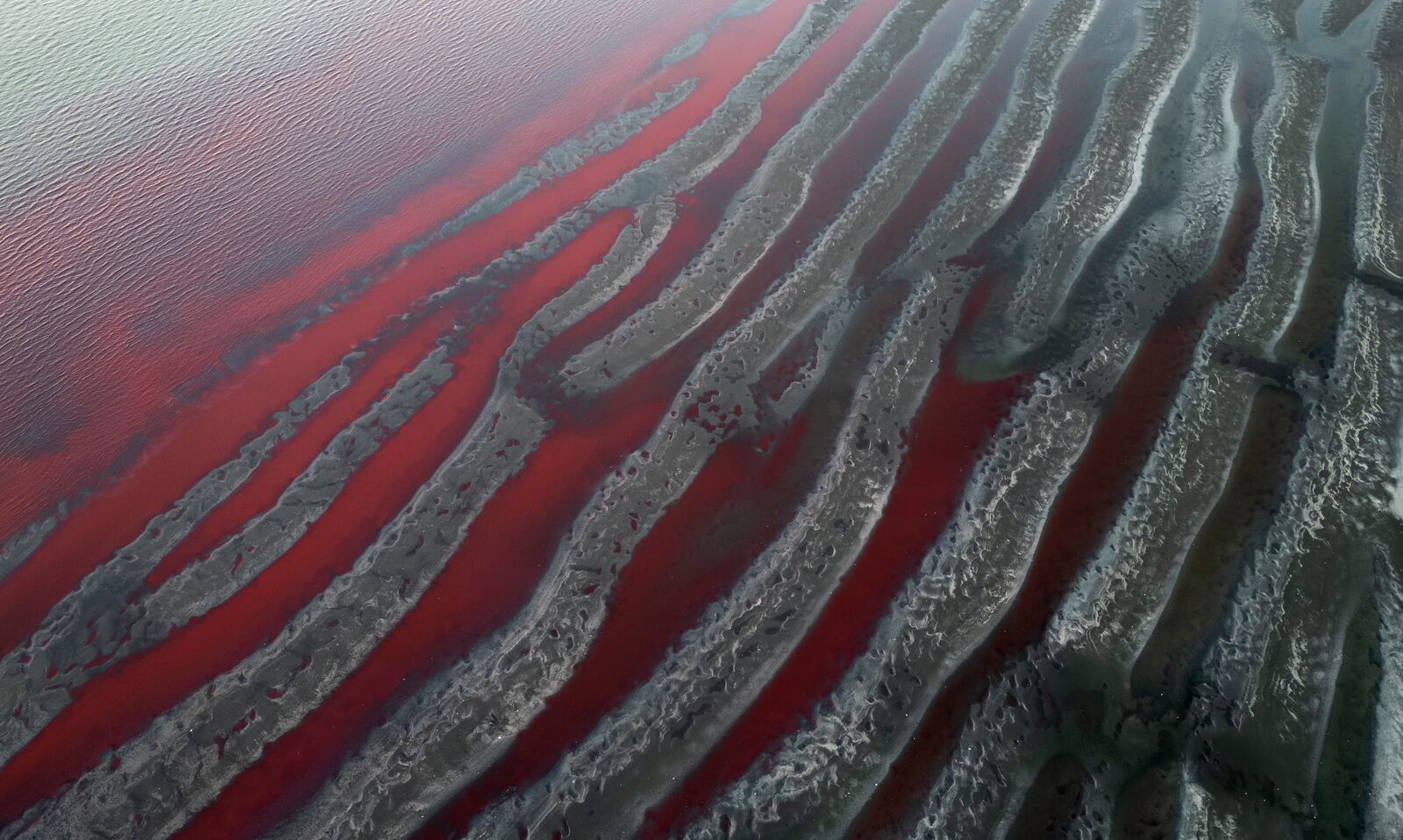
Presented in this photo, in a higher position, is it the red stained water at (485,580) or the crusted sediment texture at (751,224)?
the crusted sediment texture at (751,224)

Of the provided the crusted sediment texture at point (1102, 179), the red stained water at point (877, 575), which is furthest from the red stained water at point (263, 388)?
the red stained water at point (877, 575)

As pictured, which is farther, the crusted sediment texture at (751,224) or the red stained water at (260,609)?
the crusted sediment texture at (751,224)

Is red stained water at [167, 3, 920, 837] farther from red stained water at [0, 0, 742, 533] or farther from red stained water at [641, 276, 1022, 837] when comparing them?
red stained water at [0, 0, 742, 533]

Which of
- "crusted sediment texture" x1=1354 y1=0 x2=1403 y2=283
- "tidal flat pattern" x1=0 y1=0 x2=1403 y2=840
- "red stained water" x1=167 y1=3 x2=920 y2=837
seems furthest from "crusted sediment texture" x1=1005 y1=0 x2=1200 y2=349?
"red stained water" x1=167 y1=3 x2=920 y2=837

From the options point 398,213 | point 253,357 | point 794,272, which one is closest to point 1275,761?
point 794,272

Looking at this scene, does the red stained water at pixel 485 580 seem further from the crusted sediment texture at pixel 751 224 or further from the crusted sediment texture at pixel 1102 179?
the crusted sediment texture at pixel 1102 179

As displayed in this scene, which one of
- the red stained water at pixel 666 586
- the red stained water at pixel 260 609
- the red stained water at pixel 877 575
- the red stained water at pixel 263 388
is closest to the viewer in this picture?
the red stained water at pixel 877 575

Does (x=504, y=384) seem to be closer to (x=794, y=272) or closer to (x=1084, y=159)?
(x=794, y=272)

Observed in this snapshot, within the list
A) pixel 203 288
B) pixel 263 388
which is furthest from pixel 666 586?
pixel 203 288

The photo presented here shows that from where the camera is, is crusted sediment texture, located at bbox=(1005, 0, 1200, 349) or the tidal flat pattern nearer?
the tidal flat pattern
